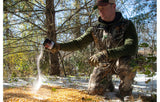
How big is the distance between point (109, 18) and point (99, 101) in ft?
1.61

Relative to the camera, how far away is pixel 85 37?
0.93 meters

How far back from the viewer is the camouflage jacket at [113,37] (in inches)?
28.1

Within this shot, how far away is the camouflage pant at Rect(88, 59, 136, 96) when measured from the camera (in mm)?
798

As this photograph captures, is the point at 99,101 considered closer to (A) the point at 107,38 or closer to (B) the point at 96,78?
(B) the point at 96,78

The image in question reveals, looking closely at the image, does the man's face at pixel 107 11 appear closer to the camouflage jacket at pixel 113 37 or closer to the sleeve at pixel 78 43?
the camouflage jacket at pixel 113 37

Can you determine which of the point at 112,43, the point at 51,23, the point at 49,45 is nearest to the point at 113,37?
the point at 112,43

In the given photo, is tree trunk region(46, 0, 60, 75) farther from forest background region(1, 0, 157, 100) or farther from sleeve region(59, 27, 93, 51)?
sleeve region(59, 27, 93, 51)

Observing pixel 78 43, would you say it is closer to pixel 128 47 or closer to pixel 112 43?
pixel 112 43

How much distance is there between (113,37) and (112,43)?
38 millimetres

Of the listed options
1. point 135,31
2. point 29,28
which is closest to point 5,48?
point 29,28

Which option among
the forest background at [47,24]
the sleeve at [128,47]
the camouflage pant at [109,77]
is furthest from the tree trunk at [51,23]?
the sleeve at [128,47]

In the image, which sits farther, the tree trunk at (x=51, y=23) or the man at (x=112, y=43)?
the tree trunk at (x=51, y=23)

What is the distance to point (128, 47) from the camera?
0.70 m

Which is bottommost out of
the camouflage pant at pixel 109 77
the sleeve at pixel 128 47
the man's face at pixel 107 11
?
the camouflage pant at pixel 109 77
